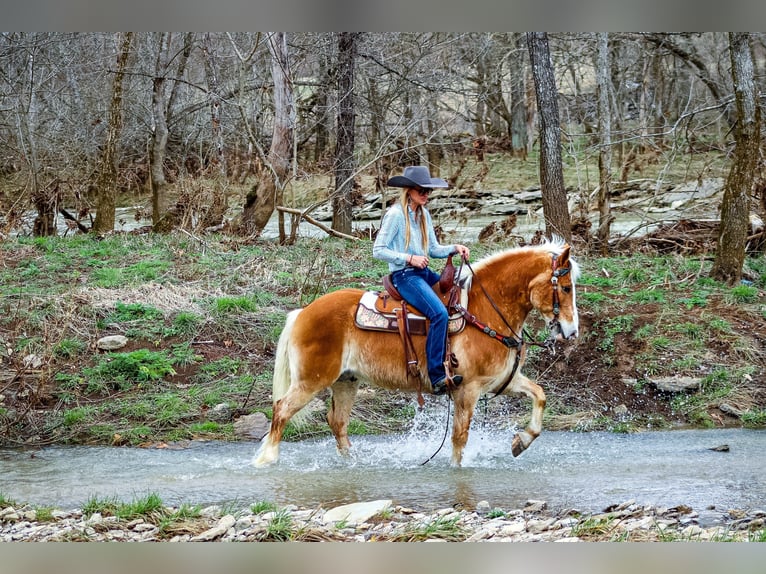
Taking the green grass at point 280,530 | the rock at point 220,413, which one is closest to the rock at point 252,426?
the rock at point 220,413

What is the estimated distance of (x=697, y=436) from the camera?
717 centimetres

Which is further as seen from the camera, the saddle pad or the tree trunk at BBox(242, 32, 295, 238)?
the tree trunk at BBox(242, 32, 295, 238)

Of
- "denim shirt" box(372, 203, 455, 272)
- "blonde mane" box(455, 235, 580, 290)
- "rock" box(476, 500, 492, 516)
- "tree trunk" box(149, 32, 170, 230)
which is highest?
"tree trunk" box(149, 32, 170, 230)

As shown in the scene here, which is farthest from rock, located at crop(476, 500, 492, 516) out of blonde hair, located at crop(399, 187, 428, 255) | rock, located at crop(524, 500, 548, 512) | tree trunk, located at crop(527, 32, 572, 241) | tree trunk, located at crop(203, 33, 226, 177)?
tree trunk, located at crop(203, 33, 226, 177)

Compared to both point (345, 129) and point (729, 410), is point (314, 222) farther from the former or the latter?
point (729, 410)

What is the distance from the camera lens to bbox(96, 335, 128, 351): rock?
8.45 meters

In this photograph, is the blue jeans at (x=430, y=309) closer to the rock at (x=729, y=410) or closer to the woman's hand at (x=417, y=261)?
the woman's hand at (x=417, y=261)

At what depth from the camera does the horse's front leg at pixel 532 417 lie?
583cm

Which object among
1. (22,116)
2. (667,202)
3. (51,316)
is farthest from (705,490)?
(22,116)

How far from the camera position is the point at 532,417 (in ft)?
19.0

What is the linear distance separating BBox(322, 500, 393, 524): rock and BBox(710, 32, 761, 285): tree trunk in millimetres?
7067

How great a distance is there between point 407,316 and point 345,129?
9435 mm

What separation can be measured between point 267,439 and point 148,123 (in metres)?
13.3

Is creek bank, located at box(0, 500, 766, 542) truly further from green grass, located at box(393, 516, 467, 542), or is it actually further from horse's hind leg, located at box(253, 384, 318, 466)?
horse's hind leg, located at box(253, 384, 318, 466)
